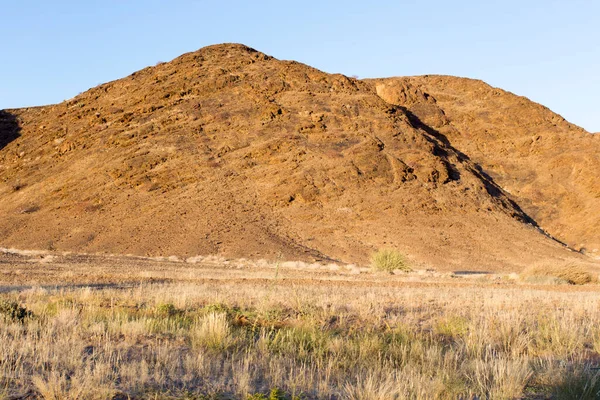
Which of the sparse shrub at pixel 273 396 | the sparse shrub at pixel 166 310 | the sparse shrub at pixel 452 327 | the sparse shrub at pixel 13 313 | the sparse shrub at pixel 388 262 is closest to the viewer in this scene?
the sparse shrub at pixel 273 396

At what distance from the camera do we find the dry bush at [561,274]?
20.6 m

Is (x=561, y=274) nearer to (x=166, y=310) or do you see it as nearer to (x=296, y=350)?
(x=166, y=310)

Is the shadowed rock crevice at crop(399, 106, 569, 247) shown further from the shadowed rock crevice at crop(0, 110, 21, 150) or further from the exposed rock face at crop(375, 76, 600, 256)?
the shadowed rock crevice at crop(0, 110, 21, 150)

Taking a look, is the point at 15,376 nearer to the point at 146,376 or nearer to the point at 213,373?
the point at 146,376

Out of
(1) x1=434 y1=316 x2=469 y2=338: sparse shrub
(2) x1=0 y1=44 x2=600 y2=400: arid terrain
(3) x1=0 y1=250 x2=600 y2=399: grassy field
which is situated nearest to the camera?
(3) x1=0 y1=250 x2=600 y2=399: grassy field

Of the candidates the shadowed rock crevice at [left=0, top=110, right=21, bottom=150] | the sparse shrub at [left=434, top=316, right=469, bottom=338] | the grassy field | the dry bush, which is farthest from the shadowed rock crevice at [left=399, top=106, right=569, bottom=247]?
the sparse shrub at [left=434, top=316, right=469, bottom=338]

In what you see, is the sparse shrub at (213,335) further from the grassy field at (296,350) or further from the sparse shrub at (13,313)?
the sparse shrub at (13,313)

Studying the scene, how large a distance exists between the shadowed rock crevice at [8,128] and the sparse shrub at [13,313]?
5800 centimetres

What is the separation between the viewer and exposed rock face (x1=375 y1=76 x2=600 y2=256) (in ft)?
178

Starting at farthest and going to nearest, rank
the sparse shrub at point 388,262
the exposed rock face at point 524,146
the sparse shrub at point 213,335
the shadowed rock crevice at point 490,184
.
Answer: the exposed rock face at point 524,146, the shadowed rock crevice at point 490,184, the sparse shrub at point 388,262, the sparse shrub at point 213,335

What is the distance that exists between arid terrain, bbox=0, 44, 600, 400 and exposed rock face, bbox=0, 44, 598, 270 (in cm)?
20

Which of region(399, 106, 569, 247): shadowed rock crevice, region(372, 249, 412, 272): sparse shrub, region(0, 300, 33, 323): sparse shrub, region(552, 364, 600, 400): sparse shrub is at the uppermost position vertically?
region(399, 106, 569, 247): shadowed rock crevice

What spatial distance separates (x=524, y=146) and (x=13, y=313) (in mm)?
61783

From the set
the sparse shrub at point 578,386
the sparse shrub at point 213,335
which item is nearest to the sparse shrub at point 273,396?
the sparse shrub at point 213,335
